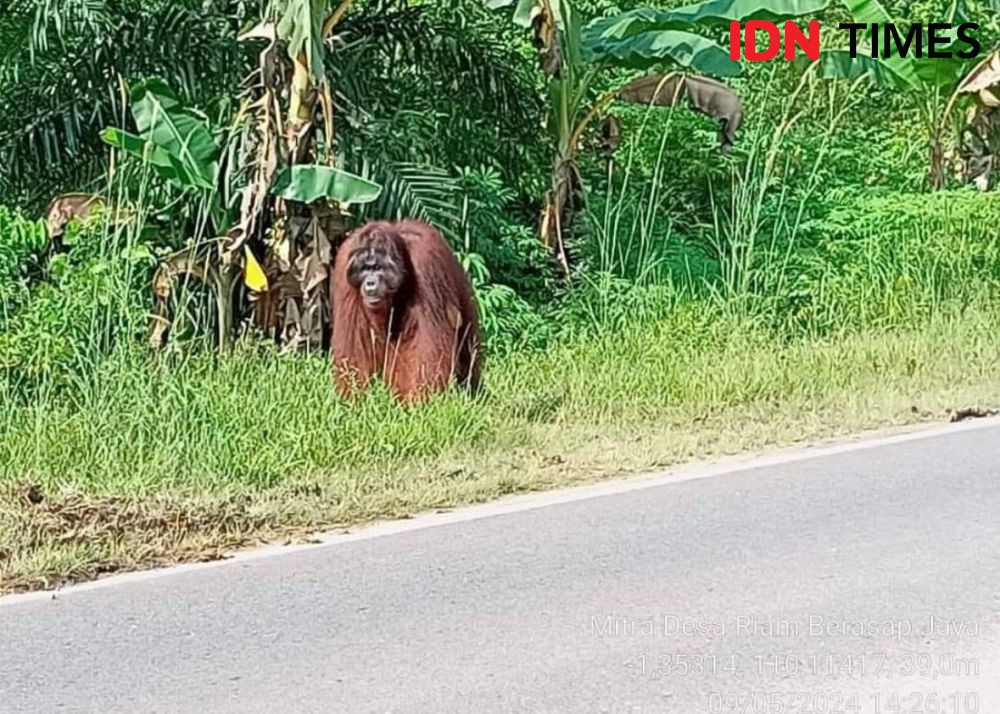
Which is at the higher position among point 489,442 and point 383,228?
point 383,228

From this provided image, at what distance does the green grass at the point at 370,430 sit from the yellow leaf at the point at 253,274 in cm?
67

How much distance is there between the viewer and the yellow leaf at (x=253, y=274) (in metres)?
10.9

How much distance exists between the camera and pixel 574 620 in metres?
5.31

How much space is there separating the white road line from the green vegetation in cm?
13

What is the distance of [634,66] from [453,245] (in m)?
2.58

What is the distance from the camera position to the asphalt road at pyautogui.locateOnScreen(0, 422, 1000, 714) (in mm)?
4602

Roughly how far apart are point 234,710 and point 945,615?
2.52m

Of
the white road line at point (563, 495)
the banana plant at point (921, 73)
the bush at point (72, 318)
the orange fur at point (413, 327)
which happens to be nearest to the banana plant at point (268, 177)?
the bush at point (72, 318)

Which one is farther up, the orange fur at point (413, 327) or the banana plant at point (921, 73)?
the banana plant at point (921, 73)

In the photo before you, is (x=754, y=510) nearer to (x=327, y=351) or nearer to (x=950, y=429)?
(x=950, y=429)

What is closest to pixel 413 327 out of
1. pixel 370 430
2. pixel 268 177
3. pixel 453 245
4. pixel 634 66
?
pixel 370 430

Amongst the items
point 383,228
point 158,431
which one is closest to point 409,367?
point 383,228

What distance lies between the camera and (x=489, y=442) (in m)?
8.02

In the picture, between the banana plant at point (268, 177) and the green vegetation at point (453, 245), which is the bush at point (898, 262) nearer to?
the green vegetation at point (453, 245)
